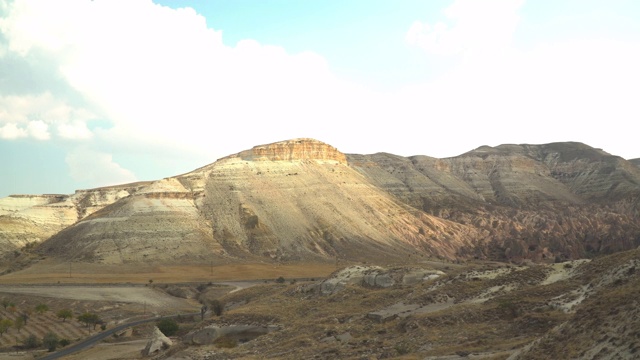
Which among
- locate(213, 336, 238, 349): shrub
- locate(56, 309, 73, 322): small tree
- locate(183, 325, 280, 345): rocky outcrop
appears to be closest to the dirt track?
locate(56, 309, 73, 322): small tree

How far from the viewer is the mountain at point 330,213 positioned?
11925 centimetres

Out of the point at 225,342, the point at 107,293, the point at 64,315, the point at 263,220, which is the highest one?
the point at 263,220

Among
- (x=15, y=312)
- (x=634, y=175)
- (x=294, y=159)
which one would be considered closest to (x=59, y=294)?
(x=15, y=312)

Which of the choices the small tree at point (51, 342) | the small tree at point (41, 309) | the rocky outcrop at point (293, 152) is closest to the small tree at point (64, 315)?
the small tree at point (41, 309)

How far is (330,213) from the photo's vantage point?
442 feet

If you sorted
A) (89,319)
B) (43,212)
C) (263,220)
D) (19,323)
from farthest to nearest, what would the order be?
(43,212), (263,220), (89,319), (19,323)

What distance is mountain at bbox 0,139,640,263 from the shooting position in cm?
11925

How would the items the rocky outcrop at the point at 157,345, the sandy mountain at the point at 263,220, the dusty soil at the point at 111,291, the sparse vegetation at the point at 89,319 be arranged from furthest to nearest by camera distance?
the sandy mountain at the point at 263,220, the sparse vegetation at the point at 89,319, the dusty soil at the point at 111,291, the rocky outcrop at the point at 157,345

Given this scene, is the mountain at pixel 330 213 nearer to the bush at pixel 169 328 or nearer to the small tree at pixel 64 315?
the small tree at pixel 64 315

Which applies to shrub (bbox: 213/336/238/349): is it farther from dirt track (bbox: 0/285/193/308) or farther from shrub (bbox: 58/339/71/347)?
dirt track (bbox: 0/285/193/308)

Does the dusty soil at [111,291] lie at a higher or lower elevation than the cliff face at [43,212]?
lower

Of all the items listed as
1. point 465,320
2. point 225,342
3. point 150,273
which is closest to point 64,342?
point 225,342

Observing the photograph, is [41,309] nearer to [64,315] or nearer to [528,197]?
[64,315]

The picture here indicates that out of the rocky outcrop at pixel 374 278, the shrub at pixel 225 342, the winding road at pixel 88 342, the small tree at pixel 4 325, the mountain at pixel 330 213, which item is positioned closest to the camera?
the shrub at pixel 225 342
